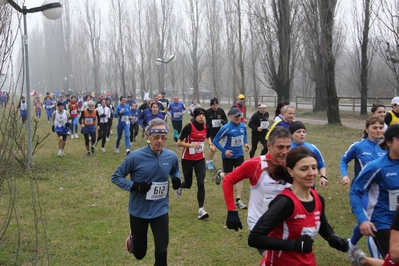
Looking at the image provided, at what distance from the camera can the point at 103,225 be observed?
747 cm

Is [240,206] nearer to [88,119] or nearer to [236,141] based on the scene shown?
[236,141]

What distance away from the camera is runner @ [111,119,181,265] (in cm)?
473

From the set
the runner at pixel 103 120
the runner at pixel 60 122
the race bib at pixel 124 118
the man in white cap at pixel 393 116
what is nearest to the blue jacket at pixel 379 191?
the man in white cap at pixel 393 116

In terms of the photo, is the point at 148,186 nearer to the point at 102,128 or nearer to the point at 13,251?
the point at 13,251

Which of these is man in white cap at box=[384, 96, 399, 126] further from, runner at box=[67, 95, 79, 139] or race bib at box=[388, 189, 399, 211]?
runner at box=[67, 95, 79, 139]

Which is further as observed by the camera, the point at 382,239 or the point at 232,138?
the point at 232,138

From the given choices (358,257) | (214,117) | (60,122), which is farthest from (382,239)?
(60,122)

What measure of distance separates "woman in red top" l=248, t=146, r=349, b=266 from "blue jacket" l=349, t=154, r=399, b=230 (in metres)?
0.96

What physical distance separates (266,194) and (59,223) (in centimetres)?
477

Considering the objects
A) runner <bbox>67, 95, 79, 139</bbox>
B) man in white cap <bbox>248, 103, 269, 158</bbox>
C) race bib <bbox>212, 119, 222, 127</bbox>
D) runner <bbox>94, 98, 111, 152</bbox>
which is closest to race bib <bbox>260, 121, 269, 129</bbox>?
man in white cap <bbox>248, 103, 269, 158</bbox>

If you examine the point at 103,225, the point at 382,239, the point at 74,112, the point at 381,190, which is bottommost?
the point at 103,225

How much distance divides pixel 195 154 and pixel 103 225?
2070mm

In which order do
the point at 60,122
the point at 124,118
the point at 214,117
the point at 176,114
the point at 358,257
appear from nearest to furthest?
the point at 358,257, the point at 214,117, the point at 60,122, the point at 124,118, the point at 176,114

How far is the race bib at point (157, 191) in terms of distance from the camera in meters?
4.77
